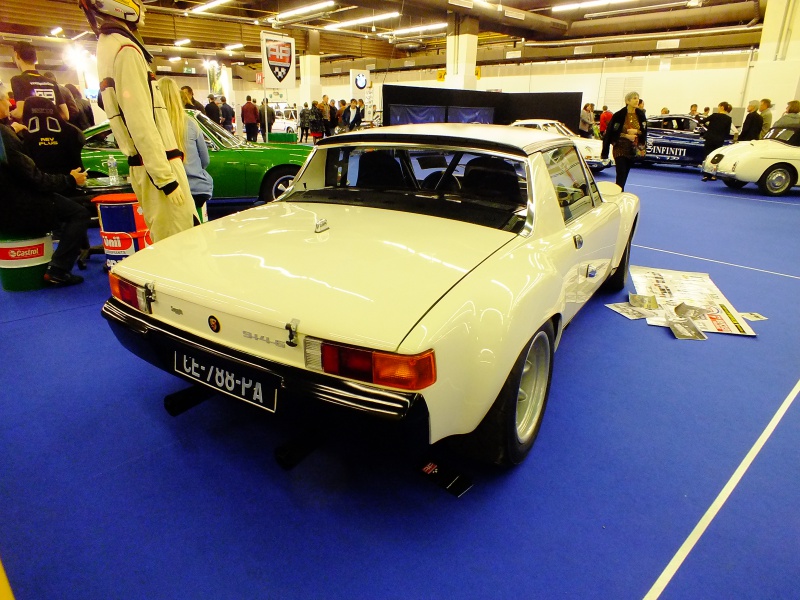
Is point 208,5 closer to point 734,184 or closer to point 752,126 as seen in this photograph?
point 752,126

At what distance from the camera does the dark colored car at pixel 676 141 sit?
472 inches

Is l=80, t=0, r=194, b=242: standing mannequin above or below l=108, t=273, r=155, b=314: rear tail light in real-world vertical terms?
above

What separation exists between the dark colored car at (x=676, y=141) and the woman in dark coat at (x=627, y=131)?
5.84 m

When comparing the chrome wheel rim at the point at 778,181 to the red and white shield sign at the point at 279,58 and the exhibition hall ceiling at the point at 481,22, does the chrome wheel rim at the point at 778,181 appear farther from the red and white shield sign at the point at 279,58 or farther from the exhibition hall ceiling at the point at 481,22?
the red and white shield sign at the point at 279,58

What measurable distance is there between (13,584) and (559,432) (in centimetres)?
213

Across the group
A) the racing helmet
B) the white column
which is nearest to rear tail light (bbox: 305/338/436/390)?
the racing helmet

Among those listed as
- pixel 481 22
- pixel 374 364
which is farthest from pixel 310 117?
pixel 374 364

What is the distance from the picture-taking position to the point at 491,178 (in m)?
2.48

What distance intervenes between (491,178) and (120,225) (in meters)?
3.13

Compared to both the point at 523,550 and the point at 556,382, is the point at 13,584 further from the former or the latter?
the point at 556,382

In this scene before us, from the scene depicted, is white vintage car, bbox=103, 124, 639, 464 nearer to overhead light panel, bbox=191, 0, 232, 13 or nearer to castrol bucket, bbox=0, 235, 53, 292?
castrol bucket, bbox=0, 235, 53, 292

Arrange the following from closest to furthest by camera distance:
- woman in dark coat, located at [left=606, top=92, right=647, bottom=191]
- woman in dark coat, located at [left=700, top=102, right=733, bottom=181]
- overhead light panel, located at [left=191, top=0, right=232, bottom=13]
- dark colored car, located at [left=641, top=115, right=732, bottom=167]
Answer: woman in dark coat, located at [left=606, top=92, right=647, bottom=191]
woman in dark coat, located at [left=700, top=102, right=733, bottom=181]
dark colored car, located at [left=641, top=115, right=732, bottom=167]
overhead light panel, located at [left=191, top=0, right=232, bottom=13]

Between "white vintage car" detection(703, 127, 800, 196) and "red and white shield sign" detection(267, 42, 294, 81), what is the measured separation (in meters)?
8.13

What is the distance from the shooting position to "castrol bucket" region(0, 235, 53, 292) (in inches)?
151
